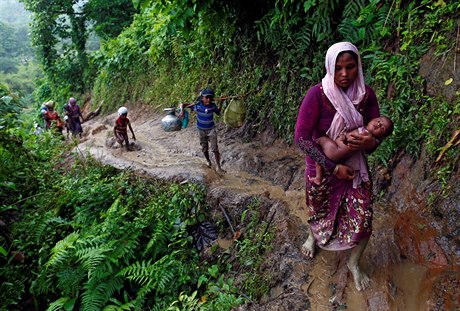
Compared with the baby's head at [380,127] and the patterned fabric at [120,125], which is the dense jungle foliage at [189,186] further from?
the baby's head at [380,127]

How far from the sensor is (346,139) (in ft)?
8.15

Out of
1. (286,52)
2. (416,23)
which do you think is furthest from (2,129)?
(416,23)

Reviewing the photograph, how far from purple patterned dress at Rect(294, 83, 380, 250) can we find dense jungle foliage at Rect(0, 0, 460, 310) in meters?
1.00

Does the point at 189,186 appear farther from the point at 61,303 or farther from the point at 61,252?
the point at 61,303

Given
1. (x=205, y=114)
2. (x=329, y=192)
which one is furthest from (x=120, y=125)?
(x=329, y=192)

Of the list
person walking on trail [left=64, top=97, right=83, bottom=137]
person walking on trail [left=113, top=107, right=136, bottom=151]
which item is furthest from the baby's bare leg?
person walking on trail [left=64, top=97, right=83, bottom=137]

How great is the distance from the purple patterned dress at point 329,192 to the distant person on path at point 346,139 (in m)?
0.05

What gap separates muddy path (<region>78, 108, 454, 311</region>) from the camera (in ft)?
9.62

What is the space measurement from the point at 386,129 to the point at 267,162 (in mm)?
3249

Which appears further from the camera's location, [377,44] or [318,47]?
[318,47]

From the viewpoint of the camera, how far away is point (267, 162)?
5.60m

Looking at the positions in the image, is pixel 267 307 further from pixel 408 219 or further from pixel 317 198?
pixel 408 219

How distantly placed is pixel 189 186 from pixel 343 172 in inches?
114

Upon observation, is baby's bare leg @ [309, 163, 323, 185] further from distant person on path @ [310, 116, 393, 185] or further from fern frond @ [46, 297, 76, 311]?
fern frond @ [46, 297, 76, 311]
